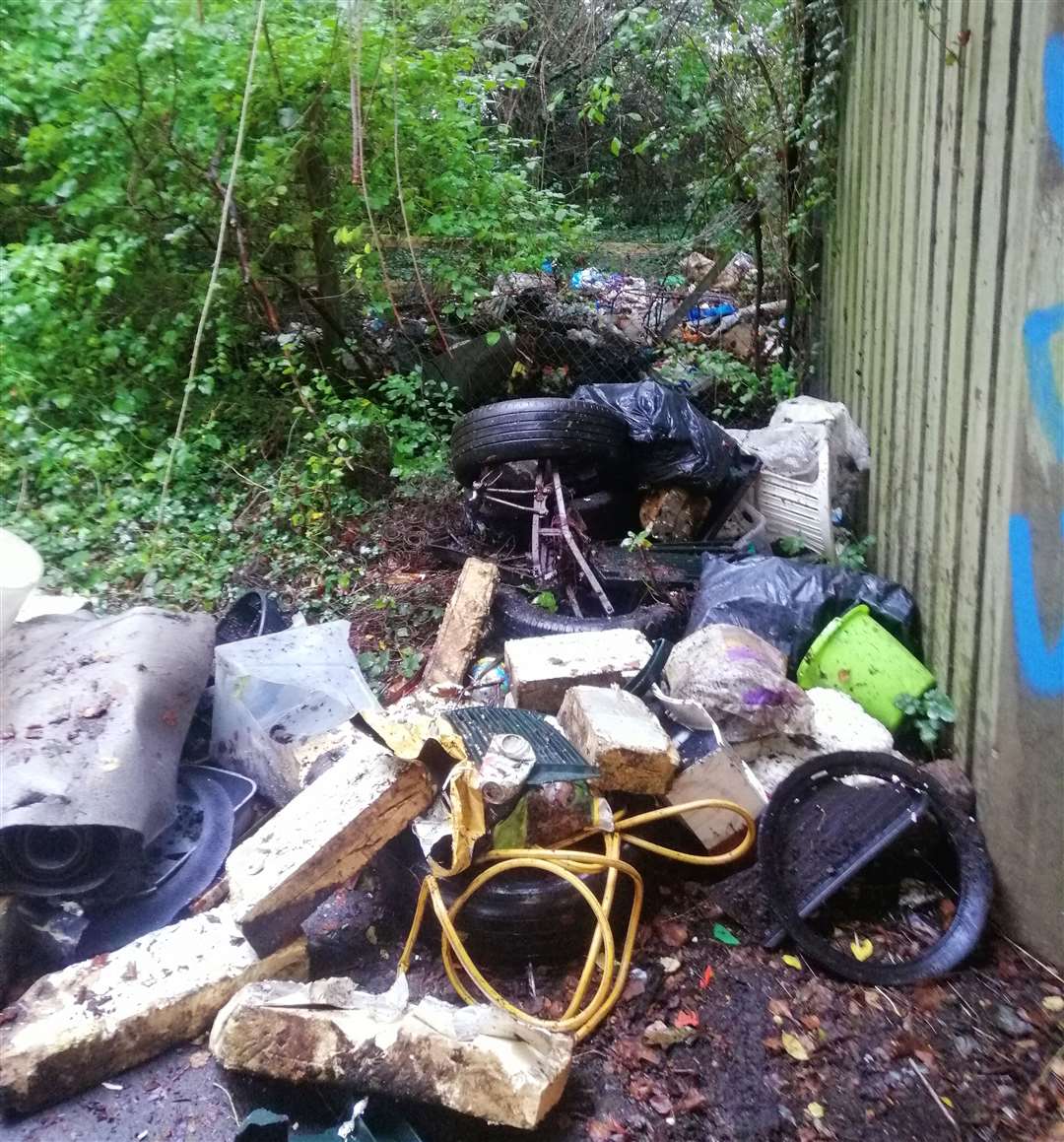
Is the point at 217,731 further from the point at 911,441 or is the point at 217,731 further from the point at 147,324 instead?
the point at 147,324

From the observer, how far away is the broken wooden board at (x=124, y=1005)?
194 centimetres

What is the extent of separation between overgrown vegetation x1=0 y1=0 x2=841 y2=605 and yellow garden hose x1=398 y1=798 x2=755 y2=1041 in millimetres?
2051

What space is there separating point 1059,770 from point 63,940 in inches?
94.9

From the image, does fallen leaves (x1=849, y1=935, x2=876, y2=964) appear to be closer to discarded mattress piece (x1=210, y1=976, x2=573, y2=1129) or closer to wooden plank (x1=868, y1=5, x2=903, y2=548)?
discarded mattress piece (x1=210, y1=976, x2=573, y2=1129)

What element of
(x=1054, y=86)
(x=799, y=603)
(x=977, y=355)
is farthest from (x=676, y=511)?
(x=1054, y=86)

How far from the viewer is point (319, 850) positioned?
2111mm

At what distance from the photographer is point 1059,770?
1.98 meters

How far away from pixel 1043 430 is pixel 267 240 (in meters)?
4.55

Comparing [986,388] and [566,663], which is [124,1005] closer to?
[566,663]

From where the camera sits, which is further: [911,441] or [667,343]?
[667,343]

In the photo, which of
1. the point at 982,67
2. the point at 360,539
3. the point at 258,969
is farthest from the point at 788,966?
the point at 360,539

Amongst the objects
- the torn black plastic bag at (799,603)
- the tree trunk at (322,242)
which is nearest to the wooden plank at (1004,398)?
the torn black plastic bag at (799,603)

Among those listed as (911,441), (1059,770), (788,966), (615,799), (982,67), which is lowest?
(788,966)

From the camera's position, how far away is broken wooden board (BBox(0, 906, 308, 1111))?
6.35 feet
